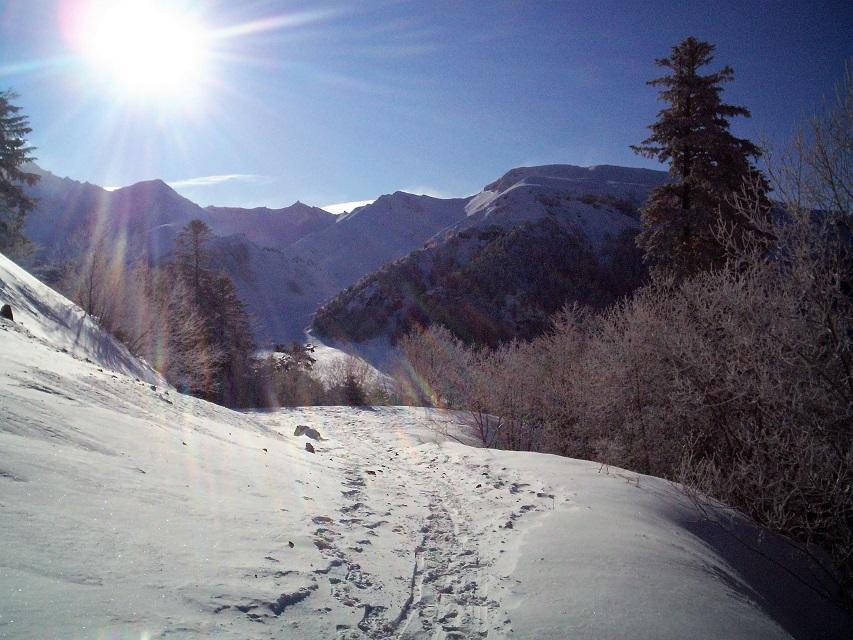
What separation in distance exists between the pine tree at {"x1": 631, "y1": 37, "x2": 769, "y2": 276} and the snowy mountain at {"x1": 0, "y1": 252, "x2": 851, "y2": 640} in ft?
32.7

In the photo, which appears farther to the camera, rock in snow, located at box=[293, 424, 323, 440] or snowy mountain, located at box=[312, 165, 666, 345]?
snowy mountain, located at box=[312, 165, 666, 345]

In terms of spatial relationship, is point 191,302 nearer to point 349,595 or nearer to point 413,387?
point 413,387

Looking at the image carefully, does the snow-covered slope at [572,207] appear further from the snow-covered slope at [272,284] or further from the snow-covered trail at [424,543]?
the snow-covered trail at [424,543]

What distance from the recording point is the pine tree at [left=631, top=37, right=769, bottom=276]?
14906mm

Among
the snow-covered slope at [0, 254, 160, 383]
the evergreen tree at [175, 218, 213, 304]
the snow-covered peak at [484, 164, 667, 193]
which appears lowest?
the snow-covered slope at [0, 254, 160, 383]

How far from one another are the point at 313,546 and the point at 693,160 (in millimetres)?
16052

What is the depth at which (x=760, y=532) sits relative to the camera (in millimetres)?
6715

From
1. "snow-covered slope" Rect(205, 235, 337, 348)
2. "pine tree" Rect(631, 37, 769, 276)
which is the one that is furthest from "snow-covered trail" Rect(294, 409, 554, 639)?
"snow-covered slope" Rect(205, 235, 337, 348)

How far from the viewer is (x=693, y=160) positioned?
1564 centimetres

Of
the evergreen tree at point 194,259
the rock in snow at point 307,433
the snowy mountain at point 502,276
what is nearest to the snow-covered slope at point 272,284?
the snowy mountain at point 502,276

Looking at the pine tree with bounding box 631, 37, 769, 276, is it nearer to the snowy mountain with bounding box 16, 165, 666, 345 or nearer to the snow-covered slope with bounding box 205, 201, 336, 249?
the snowy mountain with bounding box 16, 165, 666, 345

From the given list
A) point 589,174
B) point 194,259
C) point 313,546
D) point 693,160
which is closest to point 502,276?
point 194,259

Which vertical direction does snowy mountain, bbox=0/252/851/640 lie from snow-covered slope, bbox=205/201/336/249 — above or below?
below

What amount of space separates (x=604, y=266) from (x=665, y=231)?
43.6m
